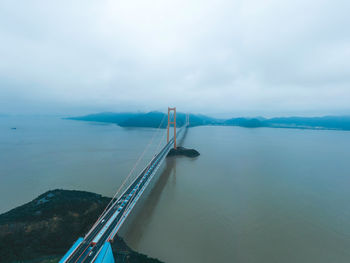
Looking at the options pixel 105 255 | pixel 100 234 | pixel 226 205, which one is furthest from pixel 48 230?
pixel 226 205

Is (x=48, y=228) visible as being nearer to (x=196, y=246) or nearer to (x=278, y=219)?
(x=196, y=246)

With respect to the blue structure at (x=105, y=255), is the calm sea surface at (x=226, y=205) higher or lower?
lower

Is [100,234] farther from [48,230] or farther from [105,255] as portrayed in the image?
[48,230]

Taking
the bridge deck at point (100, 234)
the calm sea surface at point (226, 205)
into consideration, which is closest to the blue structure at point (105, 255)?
the bridge deck at point (100, 234)

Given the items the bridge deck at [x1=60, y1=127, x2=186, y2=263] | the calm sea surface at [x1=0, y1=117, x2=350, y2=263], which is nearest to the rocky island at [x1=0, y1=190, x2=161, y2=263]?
the bridge deck at [x1=60, y1=127, x2=186, y2=263]

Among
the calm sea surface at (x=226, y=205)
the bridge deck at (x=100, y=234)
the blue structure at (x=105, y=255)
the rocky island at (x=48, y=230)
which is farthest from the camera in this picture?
the calm sea surface at (x=226, y=205)

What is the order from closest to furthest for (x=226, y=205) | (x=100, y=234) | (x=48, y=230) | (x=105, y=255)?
(x=105, y=255) < (x=100, y=234) < (x=48, y=230) < (x=226, y=205)

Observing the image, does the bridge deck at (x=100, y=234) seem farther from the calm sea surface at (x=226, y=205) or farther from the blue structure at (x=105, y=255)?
the calm sea surface at (x=226, y=205)

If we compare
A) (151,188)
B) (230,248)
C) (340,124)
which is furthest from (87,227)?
(340,124)

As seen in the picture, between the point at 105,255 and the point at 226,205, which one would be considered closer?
the point at 105,255

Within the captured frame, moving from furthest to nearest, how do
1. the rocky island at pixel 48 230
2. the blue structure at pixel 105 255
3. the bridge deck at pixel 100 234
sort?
1. the rocky island at pixel 48 230
2. the bridge deck at pixel 100 234
3. the blue structure at pixel 105 255
